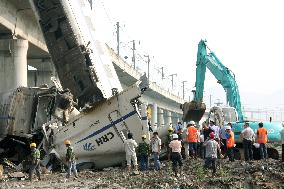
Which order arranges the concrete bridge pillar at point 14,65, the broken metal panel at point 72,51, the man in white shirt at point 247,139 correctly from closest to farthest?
the man in white shirt at point 247,139
the broken metal panel at point 72,51
the concrete bridge pillar at point 14,65

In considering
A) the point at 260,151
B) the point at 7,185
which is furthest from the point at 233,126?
the point at 7,185

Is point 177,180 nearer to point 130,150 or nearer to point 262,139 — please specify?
point 130,150

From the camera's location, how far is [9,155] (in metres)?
19.3

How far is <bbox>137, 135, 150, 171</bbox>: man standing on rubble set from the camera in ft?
52.2

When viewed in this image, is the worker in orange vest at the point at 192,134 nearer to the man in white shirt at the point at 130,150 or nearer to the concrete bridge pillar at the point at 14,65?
the man in white shirt at the point at 130,150

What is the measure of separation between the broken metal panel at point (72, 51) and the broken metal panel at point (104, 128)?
213 centimetres

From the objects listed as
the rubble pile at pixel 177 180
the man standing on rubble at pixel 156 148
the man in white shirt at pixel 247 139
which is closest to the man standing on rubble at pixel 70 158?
the rubble pile at pixel 177 180

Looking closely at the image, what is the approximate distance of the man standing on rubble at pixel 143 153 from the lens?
15.9 m

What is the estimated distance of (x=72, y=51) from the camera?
19797 millimetres

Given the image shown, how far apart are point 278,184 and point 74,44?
Answer: 38.0ft

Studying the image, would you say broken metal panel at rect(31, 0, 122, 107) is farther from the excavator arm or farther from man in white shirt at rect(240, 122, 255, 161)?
the excavator arm

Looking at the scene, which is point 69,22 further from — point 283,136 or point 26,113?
point 283,136

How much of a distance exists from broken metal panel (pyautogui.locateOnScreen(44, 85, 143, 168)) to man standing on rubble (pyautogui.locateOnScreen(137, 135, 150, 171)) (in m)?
0.78

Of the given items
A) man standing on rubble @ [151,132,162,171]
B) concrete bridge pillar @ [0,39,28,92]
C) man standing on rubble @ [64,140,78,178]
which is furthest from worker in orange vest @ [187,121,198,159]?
concrete bridge pillar @ [0,39,28,92]
